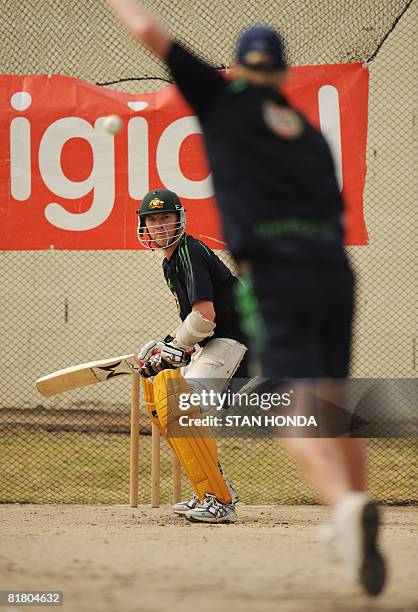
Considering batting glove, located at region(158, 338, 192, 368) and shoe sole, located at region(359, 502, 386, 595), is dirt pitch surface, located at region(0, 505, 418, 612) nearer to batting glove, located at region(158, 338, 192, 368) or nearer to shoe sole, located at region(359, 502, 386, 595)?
shoe sole, located at region(359, 502, 386, 595)

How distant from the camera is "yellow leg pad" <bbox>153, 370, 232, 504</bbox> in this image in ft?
18.3

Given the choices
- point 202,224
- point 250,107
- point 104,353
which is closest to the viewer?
point 250,107

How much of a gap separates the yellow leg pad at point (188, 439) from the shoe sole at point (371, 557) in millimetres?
2504

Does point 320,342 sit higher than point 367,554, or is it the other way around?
point 320,342

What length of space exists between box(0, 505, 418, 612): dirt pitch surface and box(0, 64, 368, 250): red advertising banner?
2.36 meters

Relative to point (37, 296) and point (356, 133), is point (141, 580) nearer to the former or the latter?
point (356, 133)

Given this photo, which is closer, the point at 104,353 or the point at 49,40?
the point at 49,40

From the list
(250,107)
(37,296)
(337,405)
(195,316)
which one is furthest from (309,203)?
(37,296)

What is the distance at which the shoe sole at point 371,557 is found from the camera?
310cm

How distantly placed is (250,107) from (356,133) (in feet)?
14.4

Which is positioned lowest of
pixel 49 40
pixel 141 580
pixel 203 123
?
pixel 141 580

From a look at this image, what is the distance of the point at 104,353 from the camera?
1014 cm

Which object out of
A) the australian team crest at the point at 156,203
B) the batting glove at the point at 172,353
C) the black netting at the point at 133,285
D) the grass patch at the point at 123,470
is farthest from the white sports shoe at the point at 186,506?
the black netting at the point at 133,285

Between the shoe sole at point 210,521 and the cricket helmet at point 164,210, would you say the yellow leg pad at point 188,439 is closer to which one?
the shoe sole at point 210,521
